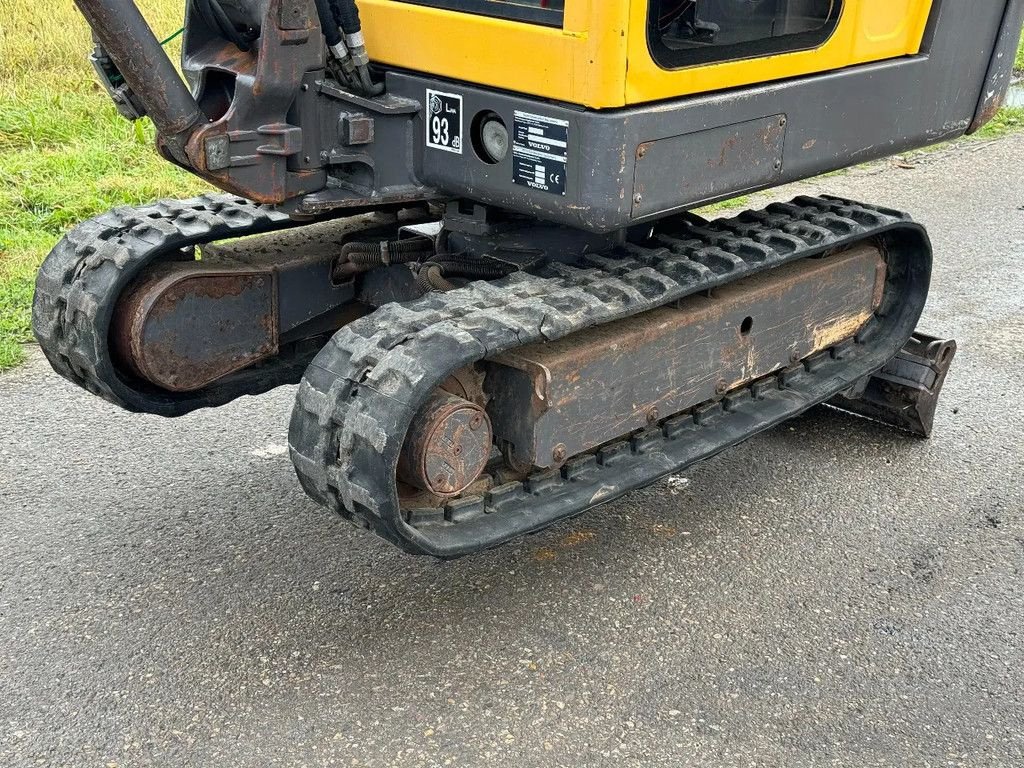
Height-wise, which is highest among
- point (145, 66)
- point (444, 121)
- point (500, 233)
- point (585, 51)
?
point (585, 51)

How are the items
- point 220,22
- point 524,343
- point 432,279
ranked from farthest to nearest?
point 432,279, point 220,22, point 524,343

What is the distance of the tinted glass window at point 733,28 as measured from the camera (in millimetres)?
3148

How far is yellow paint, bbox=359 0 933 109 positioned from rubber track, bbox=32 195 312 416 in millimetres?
756

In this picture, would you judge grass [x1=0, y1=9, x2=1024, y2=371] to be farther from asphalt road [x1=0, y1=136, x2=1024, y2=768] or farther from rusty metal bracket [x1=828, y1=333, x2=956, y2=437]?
rusty metal bracket [x1=828, y1=333, x2=956, y2=437]

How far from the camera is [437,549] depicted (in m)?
3.10

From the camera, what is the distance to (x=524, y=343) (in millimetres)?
3145

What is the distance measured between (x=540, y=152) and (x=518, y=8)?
0.35 metres

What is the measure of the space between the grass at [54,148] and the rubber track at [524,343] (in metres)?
2.50

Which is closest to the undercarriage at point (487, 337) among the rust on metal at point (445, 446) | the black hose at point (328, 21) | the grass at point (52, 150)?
the rust on metal at point (445, 446)

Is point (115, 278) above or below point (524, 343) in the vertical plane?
below

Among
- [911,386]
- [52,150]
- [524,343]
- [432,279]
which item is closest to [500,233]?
[432,279]

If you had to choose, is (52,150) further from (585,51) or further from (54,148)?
(585,51)

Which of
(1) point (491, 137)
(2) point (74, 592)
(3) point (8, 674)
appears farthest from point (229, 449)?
(1) point (491, 137)

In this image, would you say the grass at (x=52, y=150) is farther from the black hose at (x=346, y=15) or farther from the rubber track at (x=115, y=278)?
the black hose at (x=346, y=15)
